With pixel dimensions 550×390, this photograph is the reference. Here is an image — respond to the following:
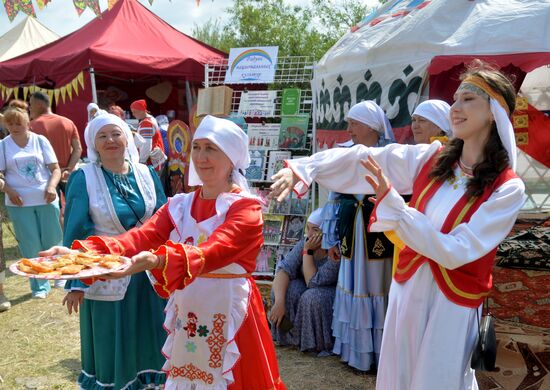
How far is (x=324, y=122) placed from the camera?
6.38 meters

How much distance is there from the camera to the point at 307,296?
455 centimetres

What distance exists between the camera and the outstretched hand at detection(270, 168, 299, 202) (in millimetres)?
2240

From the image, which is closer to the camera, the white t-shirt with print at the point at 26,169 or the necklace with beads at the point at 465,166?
the necklace with beads at the point at 465,166

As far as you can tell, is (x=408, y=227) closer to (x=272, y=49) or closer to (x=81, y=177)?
(x=81, y=177)

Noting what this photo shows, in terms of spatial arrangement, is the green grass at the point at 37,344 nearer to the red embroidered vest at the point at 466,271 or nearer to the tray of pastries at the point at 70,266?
the tray of pastries at the point at 70,266

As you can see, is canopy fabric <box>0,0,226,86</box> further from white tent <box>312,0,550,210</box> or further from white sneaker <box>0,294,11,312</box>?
white sneaker <box>0,294,11,312</box>

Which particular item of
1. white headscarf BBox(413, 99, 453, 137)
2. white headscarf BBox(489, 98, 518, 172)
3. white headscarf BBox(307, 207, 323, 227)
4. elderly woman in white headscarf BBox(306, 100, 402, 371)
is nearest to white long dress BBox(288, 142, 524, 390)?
white headscarf BBox(489, 98, 518, 172)

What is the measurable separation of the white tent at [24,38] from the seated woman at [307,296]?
13618mm

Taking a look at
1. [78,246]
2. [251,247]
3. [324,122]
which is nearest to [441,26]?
[324,122]

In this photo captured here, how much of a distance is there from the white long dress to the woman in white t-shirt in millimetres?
3986

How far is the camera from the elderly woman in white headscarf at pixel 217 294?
8.19 feet

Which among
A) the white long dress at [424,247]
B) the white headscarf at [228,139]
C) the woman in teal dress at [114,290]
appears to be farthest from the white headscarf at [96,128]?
the white long dress at [424,247]

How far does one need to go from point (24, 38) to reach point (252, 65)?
12.6 m

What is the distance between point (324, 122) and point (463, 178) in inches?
162
